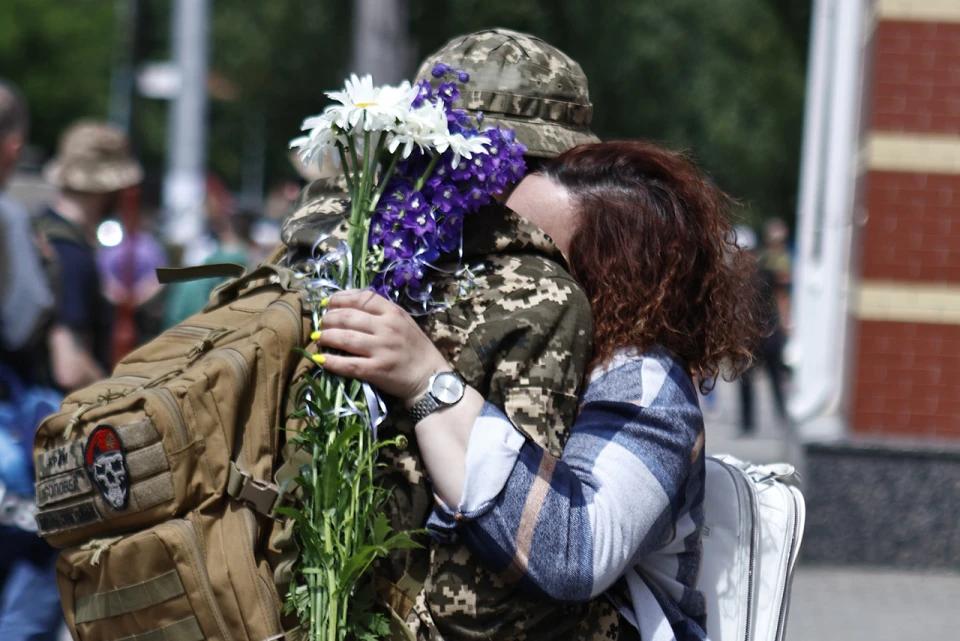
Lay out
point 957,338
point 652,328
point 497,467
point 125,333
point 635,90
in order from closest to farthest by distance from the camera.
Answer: point 497,467 < point 652,328 < point 957,338 < point 125,333 < point 635,90

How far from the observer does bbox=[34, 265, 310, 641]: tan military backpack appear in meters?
2.05

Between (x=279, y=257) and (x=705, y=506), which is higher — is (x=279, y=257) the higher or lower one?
the higher one

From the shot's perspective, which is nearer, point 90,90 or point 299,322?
A: point 299,322

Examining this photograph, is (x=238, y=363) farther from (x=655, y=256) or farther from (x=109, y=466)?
(x=655, y=256)

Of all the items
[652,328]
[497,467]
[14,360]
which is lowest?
[14,360]

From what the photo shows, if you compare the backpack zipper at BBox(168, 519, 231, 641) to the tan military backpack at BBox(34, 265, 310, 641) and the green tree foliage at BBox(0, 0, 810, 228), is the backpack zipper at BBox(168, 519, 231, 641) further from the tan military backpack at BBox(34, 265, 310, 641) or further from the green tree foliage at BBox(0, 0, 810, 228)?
the green tree foliage at BBox(0, 0, 810, 228)

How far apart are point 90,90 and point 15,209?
65313 mm

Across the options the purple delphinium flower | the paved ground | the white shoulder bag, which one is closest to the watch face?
the purple delphinium flower

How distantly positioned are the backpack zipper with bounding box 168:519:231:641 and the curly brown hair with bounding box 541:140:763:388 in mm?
681

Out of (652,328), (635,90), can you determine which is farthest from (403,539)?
(635,90)

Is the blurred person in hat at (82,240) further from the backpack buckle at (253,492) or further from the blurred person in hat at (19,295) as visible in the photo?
the backpack buckle at (253,492)

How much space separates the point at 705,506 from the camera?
99.1 inches

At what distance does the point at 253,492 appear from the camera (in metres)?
2.08

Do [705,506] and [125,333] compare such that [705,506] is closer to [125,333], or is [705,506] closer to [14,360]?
[14,360]
